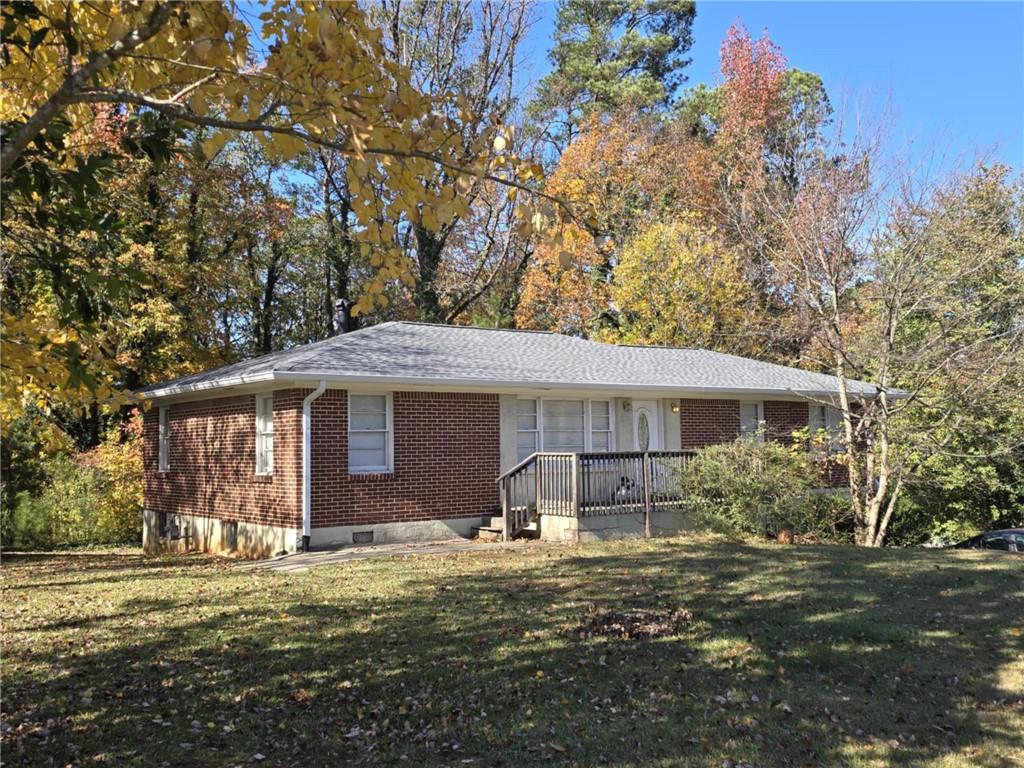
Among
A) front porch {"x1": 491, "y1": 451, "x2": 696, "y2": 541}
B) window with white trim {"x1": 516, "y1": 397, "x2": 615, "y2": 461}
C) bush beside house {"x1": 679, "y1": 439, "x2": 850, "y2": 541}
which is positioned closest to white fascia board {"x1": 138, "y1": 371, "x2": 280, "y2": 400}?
front porch {"x1": 491, "y1": 451, "x2": 696, "y2": 541}

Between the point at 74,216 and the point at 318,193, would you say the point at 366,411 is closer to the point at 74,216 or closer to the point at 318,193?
the point at 74,216

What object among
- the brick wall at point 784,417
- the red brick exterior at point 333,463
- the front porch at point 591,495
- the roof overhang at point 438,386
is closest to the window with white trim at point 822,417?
the brick wall at point 784,417

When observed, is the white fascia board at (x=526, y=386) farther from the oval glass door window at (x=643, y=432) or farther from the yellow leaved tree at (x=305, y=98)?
the yellow leaved tree at (x=305, y=98)

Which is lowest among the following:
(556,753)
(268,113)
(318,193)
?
(556,753)

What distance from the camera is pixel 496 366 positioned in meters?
16.4

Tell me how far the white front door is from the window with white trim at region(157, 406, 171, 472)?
10.6 meters

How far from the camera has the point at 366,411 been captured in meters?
14.8

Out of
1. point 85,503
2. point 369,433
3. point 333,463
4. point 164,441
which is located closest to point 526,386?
point 369,433

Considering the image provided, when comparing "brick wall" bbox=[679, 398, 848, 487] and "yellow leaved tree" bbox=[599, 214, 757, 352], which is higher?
"yellow leaved tree" bbox=[599, 214, 757, 352]

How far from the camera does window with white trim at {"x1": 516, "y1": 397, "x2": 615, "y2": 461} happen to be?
16.9 metres

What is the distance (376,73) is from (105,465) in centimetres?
2164

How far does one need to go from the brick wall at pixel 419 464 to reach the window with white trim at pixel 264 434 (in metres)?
1.41

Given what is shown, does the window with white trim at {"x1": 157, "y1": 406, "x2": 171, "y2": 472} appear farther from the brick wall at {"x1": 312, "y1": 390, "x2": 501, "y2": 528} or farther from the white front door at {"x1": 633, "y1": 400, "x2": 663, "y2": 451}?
the white front door at {"x1": 633, "y1": 400, "x2": 663, "y2": 451}

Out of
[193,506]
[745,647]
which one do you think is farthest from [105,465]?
[745,647]
